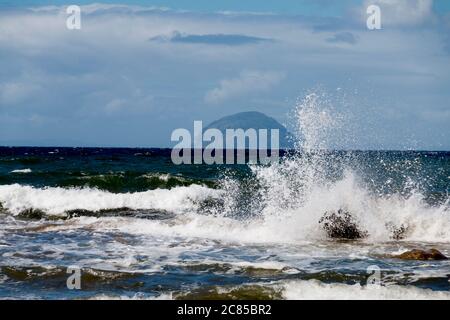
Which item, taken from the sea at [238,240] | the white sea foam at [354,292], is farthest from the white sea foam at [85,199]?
the white sea foam at [354,292]

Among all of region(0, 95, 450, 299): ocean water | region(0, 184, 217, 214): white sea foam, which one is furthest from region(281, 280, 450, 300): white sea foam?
region(0, 184, 217, 214): white sea foam

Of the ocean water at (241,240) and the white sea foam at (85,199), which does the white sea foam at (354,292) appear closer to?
the ocean water at (241,240)

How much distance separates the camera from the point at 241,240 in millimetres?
17062

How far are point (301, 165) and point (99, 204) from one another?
9310mm

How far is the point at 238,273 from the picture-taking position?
12367 mm

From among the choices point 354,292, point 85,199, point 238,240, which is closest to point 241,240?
point 238,240

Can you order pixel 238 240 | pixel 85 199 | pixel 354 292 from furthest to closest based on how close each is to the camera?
pixel 85 199, pixel 238 240, pixel 354 292

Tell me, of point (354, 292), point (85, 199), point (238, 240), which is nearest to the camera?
point (354, 292)

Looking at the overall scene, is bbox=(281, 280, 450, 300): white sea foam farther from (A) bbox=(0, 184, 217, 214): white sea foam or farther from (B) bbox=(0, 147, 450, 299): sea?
(A) bbox=(0, 184, 217, 214): white sea foam

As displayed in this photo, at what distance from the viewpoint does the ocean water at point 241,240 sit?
1123cm

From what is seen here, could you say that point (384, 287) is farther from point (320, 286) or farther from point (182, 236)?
point (182, 236)

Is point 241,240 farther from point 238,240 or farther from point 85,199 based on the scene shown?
point 85,199

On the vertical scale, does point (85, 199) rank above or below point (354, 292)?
above
